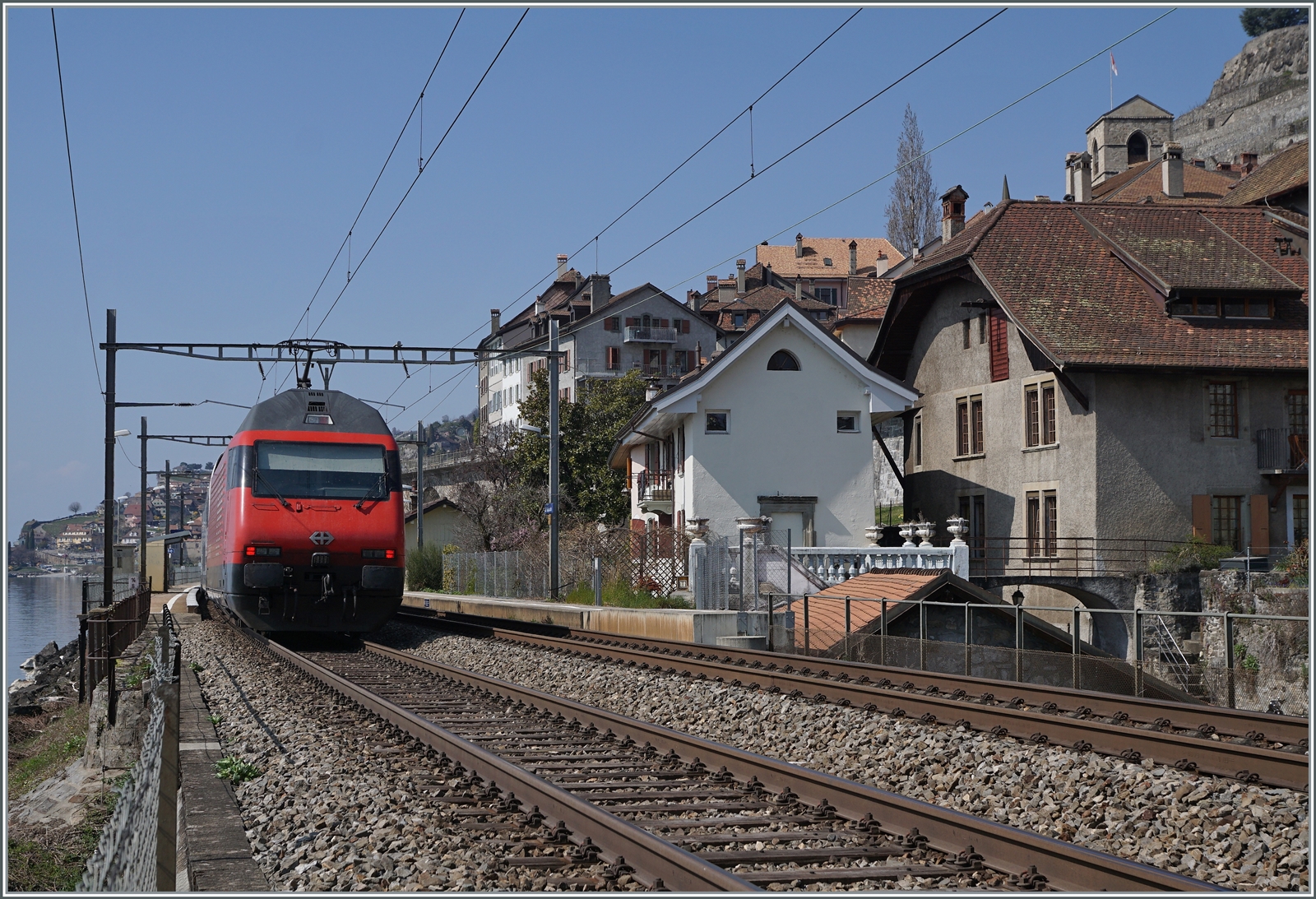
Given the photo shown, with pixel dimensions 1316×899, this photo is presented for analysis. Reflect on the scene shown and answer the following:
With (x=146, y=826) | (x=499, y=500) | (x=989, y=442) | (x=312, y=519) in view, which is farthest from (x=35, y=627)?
(x=146, y=826)

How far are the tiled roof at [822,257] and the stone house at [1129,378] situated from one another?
77.1 metres

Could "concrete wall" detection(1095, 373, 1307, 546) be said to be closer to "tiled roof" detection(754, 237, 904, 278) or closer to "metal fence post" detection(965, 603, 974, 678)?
"metal fence post" detection(965, 603, 974, 678)

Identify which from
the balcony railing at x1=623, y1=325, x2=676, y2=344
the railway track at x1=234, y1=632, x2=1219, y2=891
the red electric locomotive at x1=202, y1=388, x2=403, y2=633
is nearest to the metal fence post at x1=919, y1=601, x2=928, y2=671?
the railway track at x1=234, y1=632, x2=1219, y2=891

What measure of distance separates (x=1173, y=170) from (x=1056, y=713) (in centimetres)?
4339

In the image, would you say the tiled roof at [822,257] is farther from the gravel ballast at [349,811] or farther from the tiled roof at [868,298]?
the gravel ballast at [349,811]

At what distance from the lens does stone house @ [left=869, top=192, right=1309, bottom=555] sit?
33.0 meters

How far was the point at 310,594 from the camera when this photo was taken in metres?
21.4

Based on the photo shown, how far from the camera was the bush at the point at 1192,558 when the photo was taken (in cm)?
3222

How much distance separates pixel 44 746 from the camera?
66.0ft

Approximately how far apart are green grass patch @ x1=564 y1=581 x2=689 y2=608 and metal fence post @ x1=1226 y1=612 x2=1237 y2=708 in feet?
45.5

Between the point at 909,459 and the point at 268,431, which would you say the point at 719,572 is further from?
the point at 909,459

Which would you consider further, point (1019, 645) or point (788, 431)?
point (788, 431)

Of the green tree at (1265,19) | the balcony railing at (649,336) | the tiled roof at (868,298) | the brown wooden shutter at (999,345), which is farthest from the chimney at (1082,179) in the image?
the green tree at (1265,19)

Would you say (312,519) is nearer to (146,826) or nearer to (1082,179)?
(146,826)
